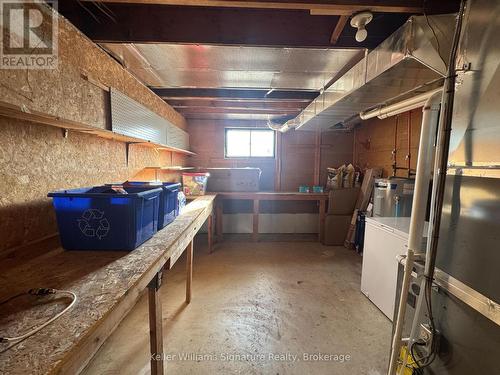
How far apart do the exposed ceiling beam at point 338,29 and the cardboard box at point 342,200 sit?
273cm

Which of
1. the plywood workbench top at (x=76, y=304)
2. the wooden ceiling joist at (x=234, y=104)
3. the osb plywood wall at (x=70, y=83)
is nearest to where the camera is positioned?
the plywood workbench top at (x=76, y=304)

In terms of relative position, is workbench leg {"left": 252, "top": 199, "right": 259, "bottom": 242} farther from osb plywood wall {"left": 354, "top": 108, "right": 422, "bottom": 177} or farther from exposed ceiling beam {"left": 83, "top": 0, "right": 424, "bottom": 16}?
exposed ceiling beam {"left": 83, "top": 0, "right": 424, "bottom": 16}

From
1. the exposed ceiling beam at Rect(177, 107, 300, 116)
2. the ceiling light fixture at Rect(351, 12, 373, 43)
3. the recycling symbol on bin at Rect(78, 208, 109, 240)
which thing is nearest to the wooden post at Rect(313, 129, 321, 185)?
the exposed ceiling beam at Rect(177, 107, 300, 116)

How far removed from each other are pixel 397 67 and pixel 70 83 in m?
2.04

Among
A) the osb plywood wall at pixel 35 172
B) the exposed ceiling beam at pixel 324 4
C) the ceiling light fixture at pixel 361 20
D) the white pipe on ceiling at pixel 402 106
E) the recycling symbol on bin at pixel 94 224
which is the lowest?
the recycling symbol on bin at pixel 94 224

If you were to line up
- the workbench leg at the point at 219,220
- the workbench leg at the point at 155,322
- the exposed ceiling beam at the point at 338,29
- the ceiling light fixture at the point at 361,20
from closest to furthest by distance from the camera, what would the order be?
1. the workbench leg at the point at 155,322
2. the ceiling light fixture at the point at 361,20
3. the exposed ceiling beam at the point at 338,29
4. the workbench leg at the point at 219,220

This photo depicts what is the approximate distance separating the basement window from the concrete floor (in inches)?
94.9

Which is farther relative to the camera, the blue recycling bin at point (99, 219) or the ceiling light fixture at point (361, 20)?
the ceiling light fixture at point (361, 20)

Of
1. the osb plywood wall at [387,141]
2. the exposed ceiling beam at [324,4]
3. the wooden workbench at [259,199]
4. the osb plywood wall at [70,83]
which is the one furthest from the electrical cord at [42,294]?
the osb plywood wall at [387,141]

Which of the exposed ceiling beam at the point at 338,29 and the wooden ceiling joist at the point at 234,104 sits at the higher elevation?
the wooden ceiling joist at the point at 234,104

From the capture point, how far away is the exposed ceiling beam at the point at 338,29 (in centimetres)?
143

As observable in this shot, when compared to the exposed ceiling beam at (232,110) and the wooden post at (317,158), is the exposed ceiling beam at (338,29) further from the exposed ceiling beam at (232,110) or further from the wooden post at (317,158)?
the wooden post at (317,158)

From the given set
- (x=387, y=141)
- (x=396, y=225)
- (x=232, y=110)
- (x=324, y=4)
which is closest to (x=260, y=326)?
(x=396, y=225)

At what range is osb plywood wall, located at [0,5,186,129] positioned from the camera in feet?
3.45
